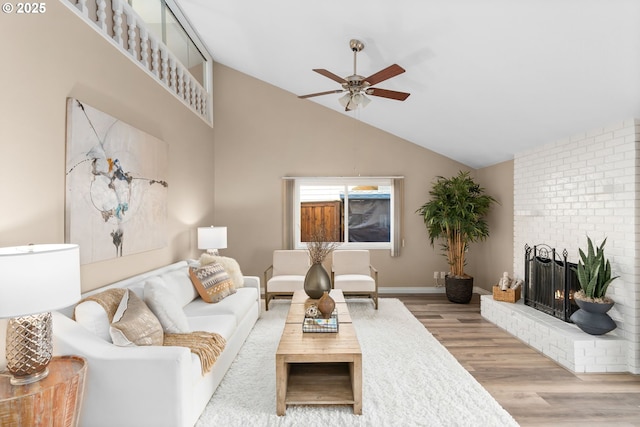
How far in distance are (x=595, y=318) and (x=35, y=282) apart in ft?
13.1

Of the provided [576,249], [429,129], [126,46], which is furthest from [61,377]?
[429,129]

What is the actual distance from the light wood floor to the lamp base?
281cm

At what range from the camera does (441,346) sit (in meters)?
3.56

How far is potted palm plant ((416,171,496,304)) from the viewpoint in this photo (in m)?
5.26

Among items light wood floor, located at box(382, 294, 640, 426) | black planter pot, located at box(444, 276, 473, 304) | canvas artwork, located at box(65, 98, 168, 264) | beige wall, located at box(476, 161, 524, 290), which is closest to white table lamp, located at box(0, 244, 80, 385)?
canvas artwork, located at box(65, 98, 168, 264)

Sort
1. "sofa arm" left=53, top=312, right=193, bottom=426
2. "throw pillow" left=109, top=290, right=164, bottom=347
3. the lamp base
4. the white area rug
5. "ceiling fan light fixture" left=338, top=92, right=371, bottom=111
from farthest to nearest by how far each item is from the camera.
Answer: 1. "ceiling fan light fixture" left=338, top=92, right=371, bottom=111
2. the white area rug
3. "throw pillow" left=109, top=290, right=164, bottom=347
4. "sofa arm" left=53, top=312, right=193, bottom=426
5. the lamp base

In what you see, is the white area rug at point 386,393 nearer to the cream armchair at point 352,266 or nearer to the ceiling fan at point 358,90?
the cream armchair at point 352,266

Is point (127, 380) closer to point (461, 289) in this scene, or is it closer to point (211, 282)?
point (211, 282)

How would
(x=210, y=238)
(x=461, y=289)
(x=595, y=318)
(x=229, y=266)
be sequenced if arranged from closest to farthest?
(x=595, y=318), (x=229, y=266), (x=210, y=238), (x=461, y=289)

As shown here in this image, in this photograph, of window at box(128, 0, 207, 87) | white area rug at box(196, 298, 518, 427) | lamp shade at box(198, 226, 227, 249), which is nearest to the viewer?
white area rug at box(196, 298, 518, 427)

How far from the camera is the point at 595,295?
3109 millimetres

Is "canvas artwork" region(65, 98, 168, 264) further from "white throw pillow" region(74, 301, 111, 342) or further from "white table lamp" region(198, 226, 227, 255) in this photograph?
"white table lamp" region(198, 226, 227, 255)

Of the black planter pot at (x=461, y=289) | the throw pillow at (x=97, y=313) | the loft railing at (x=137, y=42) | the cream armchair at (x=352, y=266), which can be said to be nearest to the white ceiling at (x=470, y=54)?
the loft railing at (x=137, y=42)

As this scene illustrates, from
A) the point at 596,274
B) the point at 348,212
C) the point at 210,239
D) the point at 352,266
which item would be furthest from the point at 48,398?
the point at 348,212
